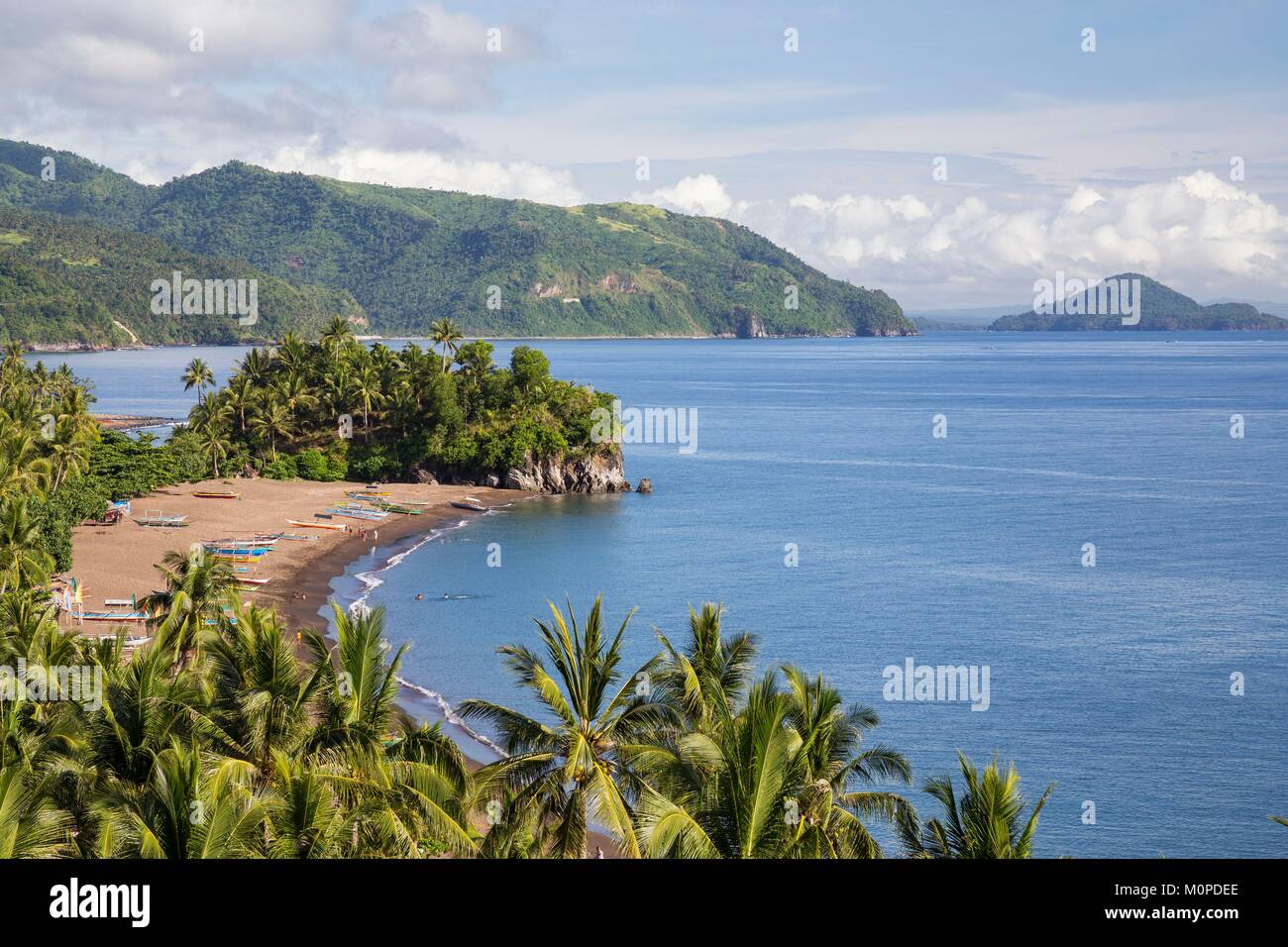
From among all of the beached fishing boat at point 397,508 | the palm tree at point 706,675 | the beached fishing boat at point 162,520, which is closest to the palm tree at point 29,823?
the palm tree at point 706,675

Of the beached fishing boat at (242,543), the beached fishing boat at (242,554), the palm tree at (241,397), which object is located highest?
the palm tree at (241,397)

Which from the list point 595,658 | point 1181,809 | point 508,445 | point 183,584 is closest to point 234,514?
point 508,445

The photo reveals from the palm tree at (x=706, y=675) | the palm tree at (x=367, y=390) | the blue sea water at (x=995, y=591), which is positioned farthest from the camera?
the palm tree at (x=367, y=390)

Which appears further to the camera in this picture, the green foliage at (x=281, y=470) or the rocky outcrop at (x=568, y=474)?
the rocky outcrop at (x=568, y=474)

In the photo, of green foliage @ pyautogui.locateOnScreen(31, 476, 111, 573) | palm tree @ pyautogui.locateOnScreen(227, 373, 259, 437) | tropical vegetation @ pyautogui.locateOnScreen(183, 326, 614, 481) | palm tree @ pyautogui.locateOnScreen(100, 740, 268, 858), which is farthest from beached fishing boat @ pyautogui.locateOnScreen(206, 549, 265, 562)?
palm tree @ pyautogui.locateOnScreen(100, 740, 268, 858)

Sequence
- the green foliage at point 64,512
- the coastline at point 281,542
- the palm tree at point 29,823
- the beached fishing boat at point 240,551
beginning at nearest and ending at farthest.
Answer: the palm tree at point 29,823
the green foliage at point 64,512
the coastline at point 281,542
the beached fishing boat at point 240,551

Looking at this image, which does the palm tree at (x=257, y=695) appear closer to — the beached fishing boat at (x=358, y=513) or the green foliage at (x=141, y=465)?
the green foliage at (x=141, y=465)
